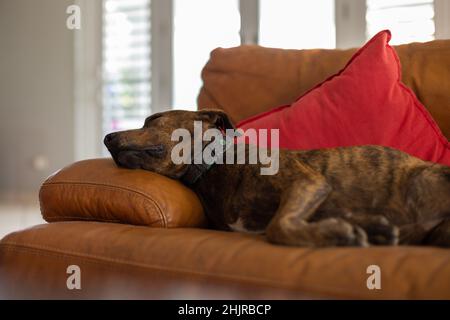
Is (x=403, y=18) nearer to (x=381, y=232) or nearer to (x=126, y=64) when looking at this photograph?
(x=126, y=64)

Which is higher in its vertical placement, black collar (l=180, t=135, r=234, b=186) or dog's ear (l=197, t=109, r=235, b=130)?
dog's ear (l=197, t=109, r=235, b=130)

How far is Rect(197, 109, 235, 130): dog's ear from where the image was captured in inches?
78.0

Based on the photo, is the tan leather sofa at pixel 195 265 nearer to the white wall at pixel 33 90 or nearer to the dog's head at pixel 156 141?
the dog's head at pixel 156 141

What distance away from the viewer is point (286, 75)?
7.87 feet

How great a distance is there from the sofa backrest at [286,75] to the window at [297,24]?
2035mm

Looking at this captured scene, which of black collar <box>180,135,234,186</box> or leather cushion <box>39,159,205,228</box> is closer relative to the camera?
leather cushion <box>39,159,205,228</box>

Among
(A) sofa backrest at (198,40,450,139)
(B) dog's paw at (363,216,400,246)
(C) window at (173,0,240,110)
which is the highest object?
(C) window at (173,0,240,110)

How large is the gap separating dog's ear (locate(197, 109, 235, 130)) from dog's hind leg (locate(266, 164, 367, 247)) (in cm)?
48

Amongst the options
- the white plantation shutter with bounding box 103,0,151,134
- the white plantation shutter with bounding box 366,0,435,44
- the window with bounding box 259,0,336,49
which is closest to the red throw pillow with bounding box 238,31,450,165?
the white plantation shutter with bounding box 366,0,435,44

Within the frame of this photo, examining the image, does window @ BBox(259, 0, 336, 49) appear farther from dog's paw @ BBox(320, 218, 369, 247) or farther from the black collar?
dog's paw @ BBox(320, 218, 369, 247)

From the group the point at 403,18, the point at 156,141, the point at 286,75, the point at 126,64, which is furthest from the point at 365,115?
the point at 126,64

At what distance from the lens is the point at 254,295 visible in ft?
4.11

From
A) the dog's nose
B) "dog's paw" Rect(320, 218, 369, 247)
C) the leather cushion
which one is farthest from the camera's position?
the dog's nose
